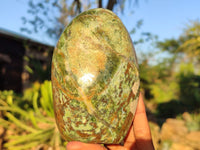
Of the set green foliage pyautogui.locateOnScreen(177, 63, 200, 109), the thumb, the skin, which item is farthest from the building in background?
the thumb

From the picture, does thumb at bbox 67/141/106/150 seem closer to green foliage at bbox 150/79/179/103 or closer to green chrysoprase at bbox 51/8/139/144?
green chrysoprase at bbox 51/8/139/144

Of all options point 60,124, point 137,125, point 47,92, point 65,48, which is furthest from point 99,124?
point 47,92

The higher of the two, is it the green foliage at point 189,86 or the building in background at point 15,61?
the building in background at point 15,61

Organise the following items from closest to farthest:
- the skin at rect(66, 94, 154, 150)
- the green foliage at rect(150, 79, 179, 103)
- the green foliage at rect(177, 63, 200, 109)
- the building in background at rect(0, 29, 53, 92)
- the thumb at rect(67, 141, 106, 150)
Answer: the thumb at rect(67, 141, 106, 150) < the skin at rect(66, 94, 154, 150) < the green foliage at rect(177, 63, 200, 109) < the building in background at rect(0, 29, 53, 92) < the green foliage at rect(150, 79, 179, 103)

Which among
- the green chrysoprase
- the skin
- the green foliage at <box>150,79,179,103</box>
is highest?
the green chrysoprase

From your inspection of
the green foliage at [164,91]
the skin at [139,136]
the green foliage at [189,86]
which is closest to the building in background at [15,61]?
the green foliage at [164,91]

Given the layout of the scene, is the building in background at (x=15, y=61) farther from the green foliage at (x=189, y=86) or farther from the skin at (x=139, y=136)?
the skin at (x=139, y=136)

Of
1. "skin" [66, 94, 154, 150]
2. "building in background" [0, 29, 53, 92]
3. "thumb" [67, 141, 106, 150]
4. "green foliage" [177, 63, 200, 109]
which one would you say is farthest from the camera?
"building in background" [0, 29, 53, 92]

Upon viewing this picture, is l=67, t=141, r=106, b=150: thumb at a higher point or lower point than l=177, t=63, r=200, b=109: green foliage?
higher

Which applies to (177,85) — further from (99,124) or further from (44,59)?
(99,124)
